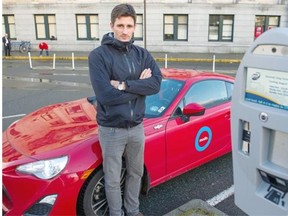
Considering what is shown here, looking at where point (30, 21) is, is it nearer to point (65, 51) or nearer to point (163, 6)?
point (65, 51)

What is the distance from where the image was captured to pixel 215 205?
3.09 meters

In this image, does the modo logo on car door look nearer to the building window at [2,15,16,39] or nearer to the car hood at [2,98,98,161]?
the car hood at [2,98,98,161]

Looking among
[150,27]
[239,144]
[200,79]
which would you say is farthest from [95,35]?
[239,144]

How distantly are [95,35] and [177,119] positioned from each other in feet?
66.7

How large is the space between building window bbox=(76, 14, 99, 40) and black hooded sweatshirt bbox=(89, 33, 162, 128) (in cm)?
2071

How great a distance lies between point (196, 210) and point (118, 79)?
55.7 inches

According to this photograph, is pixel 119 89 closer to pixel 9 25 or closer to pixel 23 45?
pixel 23 45

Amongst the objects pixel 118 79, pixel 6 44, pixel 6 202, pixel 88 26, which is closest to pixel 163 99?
pixel 118 79

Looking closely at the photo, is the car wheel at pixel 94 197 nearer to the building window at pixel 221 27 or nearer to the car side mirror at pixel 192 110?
the car side mirror at pixel 192 110

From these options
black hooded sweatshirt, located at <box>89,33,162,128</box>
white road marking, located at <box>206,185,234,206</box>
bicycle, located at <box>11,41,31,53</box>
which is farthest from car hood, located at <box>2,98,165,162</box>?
bicycle, located at <box>11,41,31,53</box>

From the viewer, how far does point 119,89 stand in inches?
92.5

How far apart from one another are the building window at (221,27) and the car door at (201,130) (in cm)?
1866

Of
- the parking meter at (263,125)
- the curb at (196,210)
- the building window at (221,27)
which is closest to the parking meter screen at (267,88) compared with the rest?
the parking meter at (263,125)

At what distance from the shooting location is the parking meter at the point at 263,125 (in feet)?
5.64
